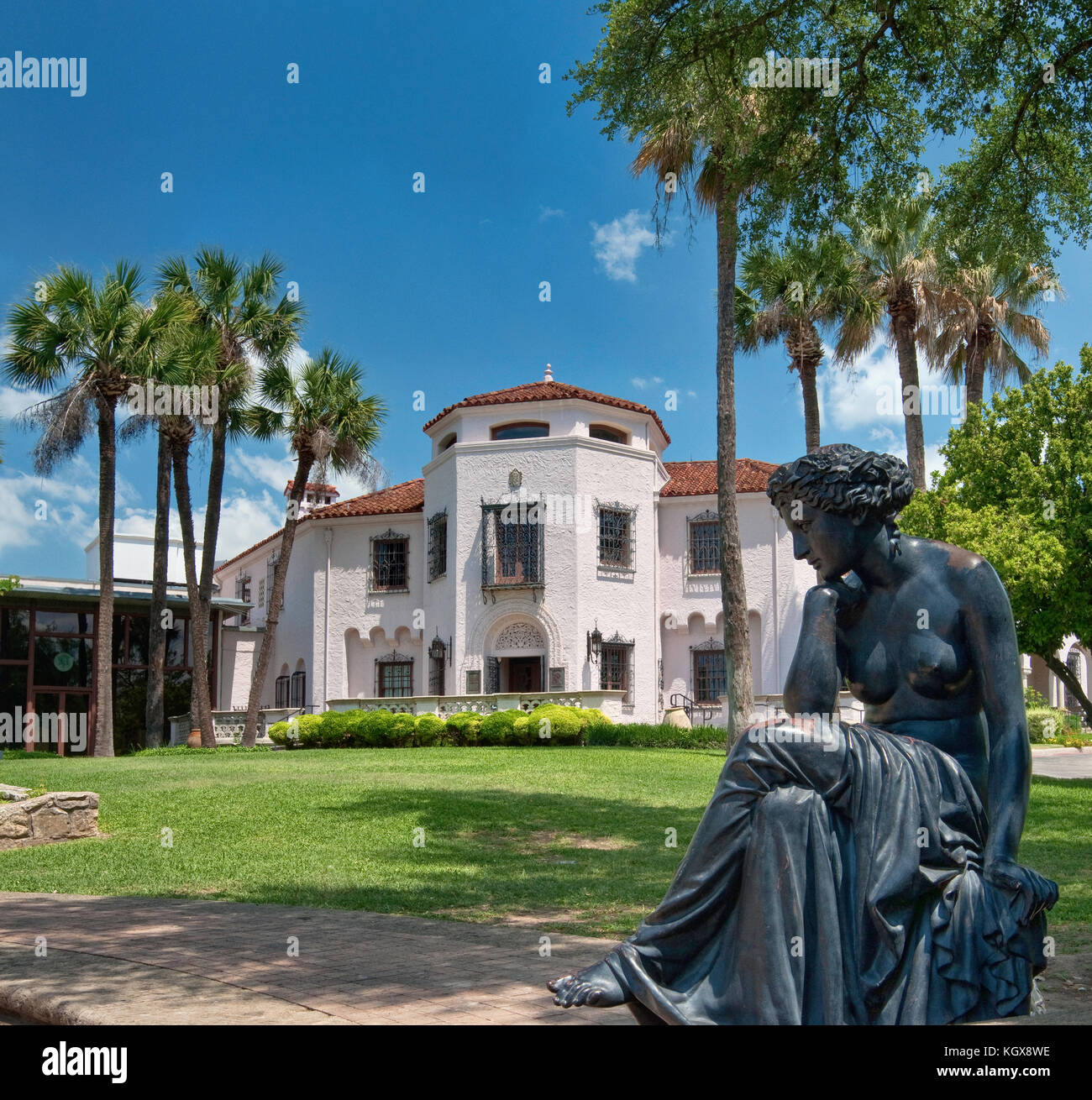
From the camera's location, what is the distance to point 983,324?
30.5 meters

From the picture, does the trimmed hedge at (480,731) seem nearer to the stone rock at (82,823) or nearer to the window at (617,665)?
the window at (617,665)

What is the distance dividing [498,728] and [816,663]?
2276 centimetres

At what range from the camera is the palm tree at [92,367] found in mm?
26297

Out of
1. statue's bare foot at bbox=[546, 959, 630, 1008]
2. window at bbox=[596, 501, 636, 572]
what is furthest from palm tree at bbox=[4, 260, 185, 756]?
statue's bare foot at bbox=[546, 959, 630, 1008]

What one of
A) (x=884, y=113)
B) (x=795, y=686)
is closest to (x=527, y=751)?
(x=884, y=113)

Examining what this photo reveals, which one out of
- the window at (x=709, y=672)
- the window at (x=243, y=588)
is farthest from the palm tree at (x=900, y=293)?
the window at (x=243, y=588)

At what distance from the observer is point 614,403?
105ft

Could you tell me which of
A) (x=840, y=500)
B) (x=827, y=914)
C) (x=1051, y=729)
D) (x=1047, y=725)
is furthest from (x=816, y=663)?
(x=1051, y=729)

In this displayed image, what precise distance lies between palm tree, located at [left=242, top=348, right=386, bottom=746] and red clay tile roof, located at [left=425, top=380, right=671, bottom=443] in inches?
115

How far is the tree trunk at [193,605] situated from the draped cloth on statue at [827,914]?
27.2 meters

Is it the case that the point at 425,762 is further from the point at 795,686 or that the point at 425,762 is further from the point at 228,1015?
the point at 795,686

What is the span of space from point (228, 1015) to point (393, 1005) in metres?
0.67
